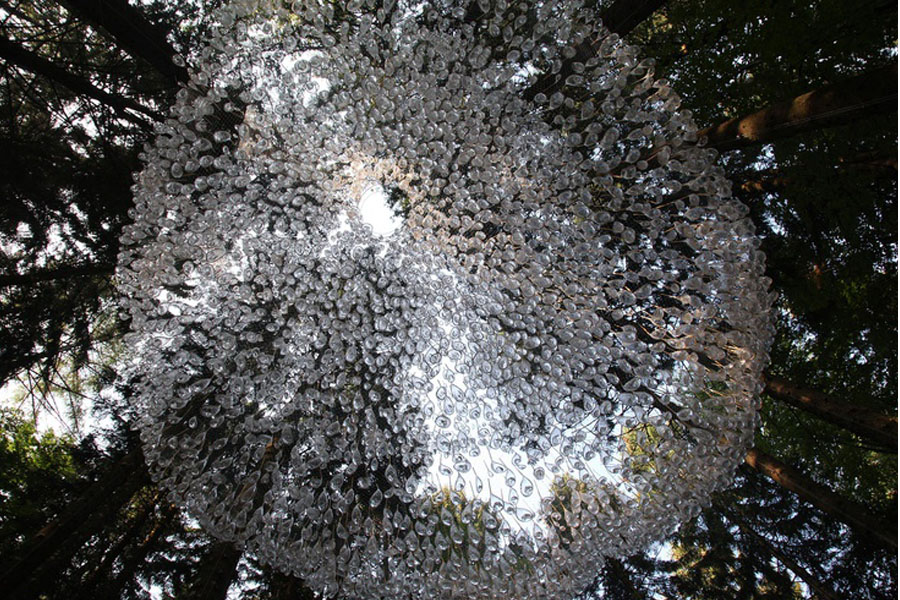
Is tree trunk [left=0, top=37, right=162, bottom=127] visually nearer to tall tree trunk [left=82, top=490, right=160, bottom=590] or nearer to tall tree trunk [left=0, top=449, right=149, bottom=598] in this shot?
tall tree trunk [left=0, top=449, right=149, bottom=598]

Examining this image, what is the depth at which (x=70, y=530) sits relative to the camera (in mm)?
3113

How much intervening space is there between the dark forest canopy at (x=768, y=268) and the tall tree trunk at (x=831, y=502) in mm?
13

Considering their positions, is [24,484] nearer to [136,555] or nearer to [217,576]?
[136,555]

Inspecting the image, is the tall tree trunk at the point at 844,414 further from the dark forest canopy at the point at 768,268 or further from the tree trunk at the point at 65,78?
the tree trunk at the point at 65,78

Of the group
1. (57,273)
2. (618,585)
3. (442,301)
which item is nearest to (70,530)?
(57,273)

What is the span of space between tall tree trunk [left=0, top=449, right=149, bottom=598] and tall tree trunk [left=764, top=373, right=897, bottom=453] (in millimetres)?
4377

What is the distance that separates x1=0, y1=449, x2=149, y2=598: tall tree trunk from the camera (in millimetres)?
2891

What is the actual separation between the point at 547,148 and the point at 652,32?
10.3 feet

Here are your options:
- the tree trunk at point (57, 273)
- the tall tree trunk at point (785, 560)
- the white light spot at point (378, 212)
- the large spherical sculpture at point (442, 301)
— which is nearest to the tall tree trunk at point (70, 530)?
the tree trunk at point (57, 273)

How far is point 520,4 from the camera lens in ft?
6.37

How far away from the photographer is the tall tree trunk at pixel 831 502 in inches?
116

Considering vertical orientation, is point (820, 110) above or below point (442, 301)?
above

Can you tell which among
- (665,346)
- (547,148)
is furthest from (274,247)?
(665,346)

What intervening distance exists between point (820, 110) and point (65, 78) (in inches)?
157
